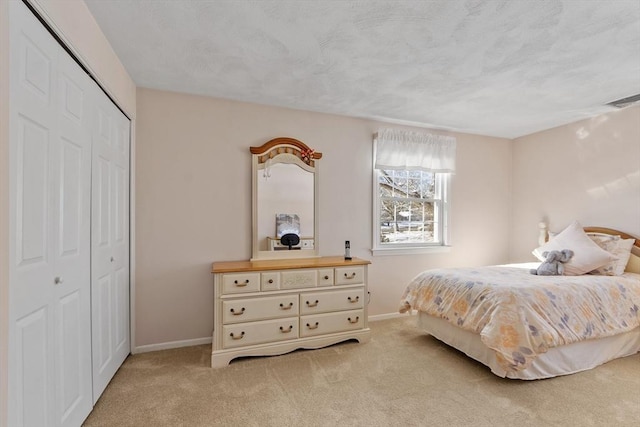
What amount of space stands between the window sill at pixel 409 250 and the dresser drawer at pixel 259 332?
1.44m

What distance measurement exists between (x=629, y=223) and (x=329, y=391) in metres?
3.66

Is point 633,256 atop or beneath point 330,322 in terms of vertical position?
atop

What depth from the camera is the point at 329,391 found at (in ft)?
7.53

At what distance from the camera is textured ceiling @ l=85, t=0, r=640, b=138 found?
6.08 feet

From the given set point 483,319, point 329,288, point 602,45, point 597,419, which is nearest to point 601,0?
point 602,45

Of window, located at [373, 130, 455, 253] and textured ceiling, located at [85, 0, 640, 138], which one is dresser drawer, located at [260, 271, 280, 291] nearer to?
window, located at [373, 130, 455, 253]

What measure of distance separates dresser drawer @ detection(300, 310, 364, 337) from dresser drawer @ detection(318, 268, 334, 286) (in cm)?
30

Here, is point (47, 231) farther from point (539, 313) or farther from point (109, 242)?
point (539, 313)

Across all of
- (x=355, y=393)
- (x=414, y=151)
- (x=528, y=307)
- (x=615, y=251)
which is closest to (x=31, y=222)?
(x=355, y=393)

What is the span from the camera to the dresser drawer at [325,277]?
121 inches

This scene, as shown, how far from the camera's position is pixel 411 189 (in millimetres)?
4215

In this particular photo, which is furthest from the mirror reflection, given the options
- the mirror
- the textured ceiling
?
the textured ceiling

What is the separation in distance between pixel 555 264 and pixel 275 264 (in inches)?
110

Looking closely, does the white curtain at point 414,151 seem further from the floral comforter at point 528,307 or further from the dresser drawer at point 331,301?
the dresser drawer at point 331,301
